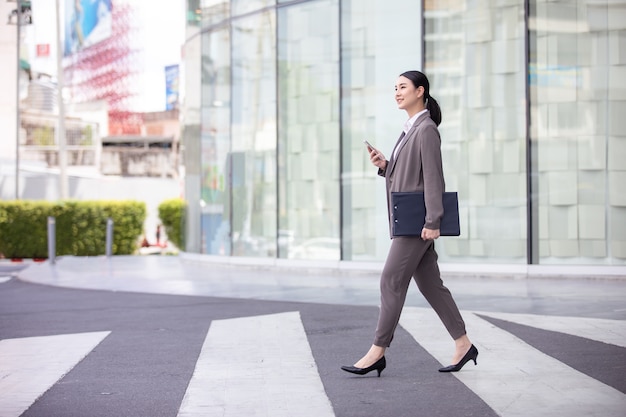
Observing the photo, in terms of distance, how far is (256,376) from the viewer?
6219 mm

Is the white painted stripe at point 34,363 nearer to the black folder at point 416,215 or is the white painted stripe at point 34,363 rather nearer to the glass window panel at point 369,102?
the black folder at point 416,215

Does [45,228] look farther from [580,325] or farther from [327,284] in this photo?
[580,325]

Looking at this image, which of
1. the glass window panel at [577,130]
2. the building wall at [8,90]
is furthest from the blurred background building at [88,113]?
the glass window panel at [577,130]

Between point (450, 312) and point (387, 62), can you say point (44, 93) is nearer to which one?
point (387, 62)

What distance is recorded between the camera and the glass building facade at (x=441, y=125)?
14695 mm

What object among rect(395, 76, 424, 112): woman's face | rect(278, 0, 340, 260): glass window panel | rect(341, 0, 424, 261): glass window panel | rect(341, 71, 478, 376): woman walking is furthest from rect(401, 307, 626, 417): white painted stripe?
rect(278, 0, 340, 260): glass window panel

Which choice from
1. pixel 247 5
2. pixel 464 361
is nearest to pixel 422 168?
pixel 464 361

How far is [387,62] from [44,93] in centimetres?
6077

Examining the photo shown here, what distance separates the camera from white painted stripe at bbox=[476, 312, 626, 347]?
307 inches

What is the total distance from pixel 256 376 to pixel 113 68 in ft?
321

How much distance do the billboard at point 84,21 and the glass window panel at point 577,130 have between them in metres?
63.5

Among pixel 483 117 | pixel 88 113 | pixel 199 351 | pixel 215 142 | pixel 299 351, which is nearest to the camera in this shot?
pixel 299 351

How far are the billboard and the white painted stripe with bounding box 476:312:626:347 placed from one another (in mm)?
68842

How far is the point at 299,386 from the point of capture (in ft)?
19.1
